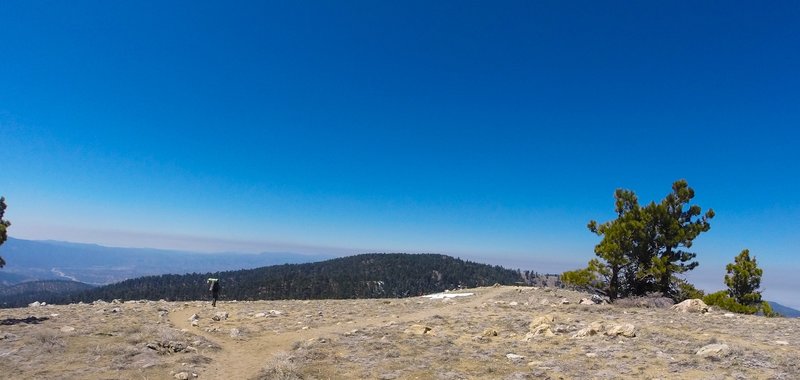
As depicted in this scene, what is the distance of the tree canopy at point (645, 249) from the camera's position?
97.8ft

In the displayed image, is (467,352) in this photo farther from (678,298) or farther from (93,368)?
(678,298)

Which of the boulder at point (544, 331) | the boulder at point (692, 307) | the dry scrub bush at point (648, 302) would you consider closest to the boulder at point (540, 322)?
the boulder at point (544, 331)

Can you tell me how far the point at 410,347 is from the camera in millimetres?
16094

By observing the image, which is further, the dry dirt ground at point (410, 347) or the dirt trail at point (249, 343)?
the dirt trail at point (249, 343)

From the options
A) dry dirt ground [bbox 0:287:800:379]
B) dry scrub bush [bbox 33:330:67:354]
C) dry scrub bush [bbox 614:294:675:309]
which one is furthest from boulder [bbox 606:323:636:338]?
dry scrub bush [bbox 33:330:67:354]

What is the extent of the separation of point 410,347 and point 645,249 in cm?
2381

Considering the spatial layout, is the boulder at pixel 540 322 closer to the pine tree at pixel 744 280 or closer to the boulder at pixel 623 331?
the boulder at pixel 623 331

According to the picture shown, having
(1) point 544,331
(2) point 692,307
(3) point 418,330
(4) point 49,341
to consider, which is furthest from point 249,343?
(2) point 692,307

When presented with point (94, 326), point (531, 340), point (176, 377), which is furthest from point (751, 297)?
point (94, 326)

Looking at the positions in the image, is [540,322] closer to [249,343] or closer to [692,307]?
[692,307]

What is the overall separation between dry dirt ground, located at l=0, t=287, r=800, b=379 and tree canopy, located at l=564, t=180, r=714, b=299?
6.93 metres

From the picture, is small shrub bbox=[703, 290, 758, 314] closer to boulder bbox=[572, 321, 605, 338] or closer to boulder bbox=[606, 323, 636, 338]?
boulder bbox=[606, 323, 636, 338]

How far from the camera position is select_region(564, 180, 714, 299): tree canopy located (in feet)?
97.8

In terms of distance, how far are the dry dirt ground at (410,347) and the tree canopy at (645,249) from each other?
6927 mm
